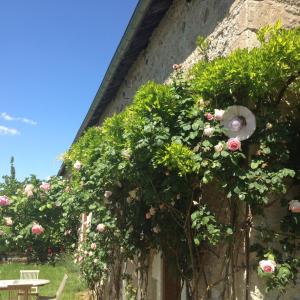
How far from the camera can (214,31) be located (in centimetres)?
381

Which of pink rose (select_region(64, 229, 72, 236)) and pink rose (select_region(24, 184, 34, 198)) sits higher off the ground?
pink rose (select_region(24, 184, 34, 198))

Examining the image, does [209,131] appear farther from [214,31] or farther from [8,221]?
[8,221]

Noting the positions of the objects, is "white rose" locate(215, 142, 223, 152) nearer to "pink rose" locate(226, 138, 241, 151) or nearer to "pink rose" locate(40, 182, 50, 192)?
"pink rose" locate(226, 138, 241, 151)

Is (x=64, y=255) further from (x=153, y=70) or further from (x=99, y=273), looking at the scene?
(x=153, y=70)

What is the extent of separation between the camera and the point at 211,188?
3.37 meters

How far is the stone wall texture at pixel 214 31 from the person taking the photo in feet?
10.6

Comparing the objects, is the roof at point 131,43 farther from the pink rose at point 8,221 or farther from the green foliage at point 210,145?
the pink rose at point 8,221

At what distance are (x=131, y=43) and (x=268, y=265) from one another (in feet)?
13.4

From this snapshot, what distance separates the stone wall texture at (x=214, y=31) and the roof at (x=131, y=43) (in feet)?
0.34

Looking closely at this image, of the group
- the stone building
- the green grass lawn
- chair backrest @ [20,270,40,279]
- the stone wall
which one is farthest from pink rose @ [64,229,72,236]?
the stone wall

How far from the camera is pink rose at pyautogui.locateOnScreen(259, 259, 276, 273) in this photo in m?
2.46

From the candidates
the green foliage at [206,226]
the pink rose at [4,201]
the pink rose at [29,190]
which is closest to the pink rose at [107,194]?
the green foliage at [206,226]

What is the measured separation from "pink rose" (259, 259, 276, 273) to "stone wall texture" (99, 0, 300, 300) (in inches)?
12.2

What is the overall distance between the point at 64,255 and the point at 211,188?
318 inches
